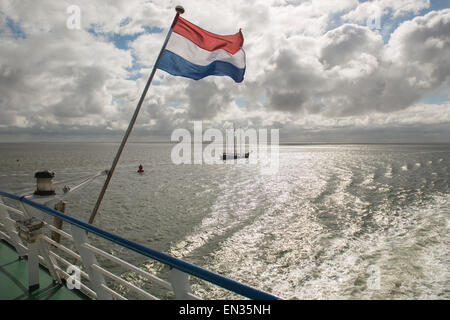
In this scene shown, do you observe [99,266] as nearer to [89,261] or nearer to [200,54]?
[89,261]

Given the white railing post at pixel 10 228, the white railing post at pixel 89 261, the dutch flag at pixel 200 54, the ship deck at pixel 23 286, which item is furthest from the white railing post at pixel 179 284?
the dutch flag at pixel 200 54

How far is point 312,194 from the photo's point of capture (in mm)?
28859

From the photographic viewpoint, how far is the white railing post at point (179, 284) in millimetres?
2328

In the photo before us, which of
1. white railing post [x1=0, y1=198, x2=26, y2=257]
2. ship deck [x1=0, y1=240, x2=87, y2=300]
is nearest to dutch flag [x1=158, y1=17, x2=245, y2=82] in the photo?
white railing post [x1=0, y1=198, x2=26, y2=257]

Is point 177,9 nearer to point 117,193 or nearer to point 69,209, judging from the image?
point 69,209

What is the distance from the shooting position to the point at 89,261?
3447mm

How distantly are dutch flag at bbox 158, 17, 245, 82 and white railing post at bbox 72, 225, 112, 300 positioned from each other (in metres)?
4.26

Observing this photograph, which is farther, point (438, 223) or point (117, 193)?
point (117, 193)

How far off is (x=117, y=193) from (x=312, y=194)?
2273cm

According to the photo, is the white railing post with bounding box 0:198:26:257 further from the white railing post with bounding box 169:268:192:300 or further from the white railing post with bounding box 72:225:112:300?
the white railing post with bounding box 169:268:192:300

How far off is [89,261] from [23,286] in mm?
2044

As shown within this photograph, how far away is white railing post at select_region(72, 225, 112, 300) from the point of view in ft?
11.3
